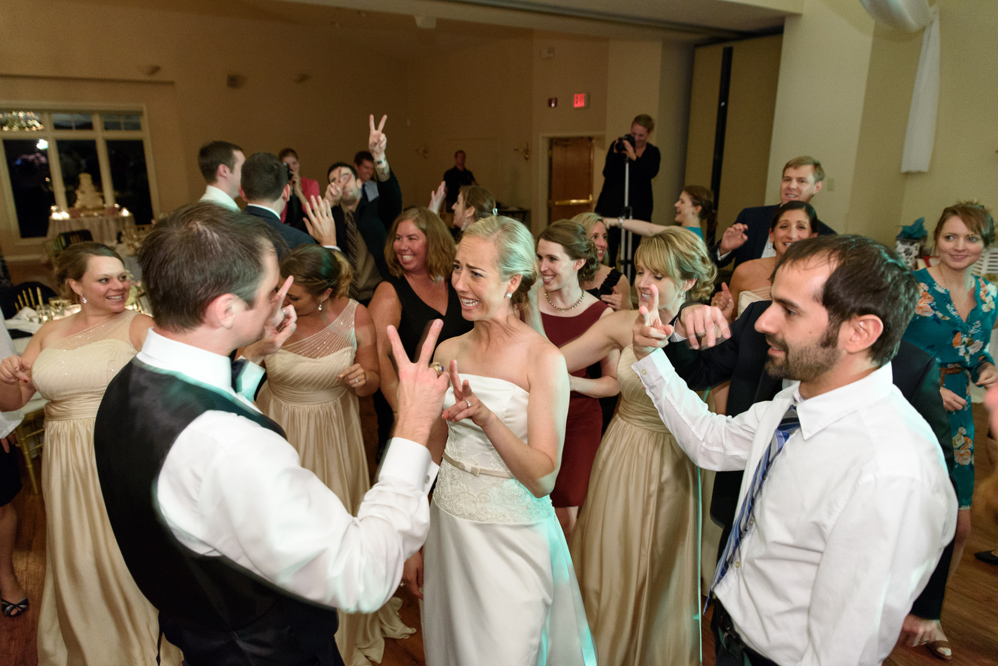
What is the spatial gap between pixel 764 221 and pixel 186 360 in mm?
3448

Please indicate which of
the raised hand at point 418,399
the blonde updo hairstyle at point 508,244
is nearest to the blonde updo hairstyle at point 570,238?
the blonde updo hairstyle at point 508,244

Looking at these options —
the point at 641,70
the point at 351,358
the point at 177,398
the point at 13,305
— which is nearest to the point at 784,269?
the point at 177,398

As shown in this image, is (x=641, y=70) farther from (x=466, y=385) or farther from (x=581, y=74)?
(x=466, y=385)

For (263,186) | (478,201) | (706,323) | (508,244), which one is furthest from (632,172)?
(706,323)

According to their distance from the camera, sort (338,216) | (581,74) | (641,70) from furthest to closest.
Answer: (581,74)
(641,70)
(338,216)

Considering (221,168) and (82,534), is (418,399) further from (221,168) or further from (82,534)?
(221,168)

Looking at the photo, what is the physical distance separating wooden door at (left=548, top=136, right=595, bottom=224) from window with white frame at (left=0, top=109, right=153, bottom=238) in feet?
22.3

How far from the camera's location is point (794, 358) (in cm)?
121

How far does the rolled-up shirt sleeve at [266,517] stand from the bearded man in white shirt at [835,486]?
0.78 metres

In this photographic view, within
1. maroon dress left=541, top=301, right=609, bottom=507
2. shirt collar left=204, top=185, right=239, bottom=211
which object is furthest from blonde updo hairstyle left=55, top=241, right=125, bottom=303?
maroon dress left=541, top=301, right=609, bottom=507

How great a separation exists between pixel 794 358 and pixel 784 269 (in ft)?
0.60

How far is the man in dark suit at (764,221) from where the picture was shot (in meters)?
3.37

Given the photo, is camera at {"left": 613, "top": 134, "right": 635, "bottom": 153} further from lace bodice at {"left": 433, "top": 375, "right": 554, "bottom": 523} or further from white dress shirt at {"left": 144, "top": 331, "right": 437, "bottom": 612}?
white dress shirt at {"left": 144, "top": 331, "right": 437, "bottom": 612}

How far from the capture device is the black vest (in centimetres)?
99
